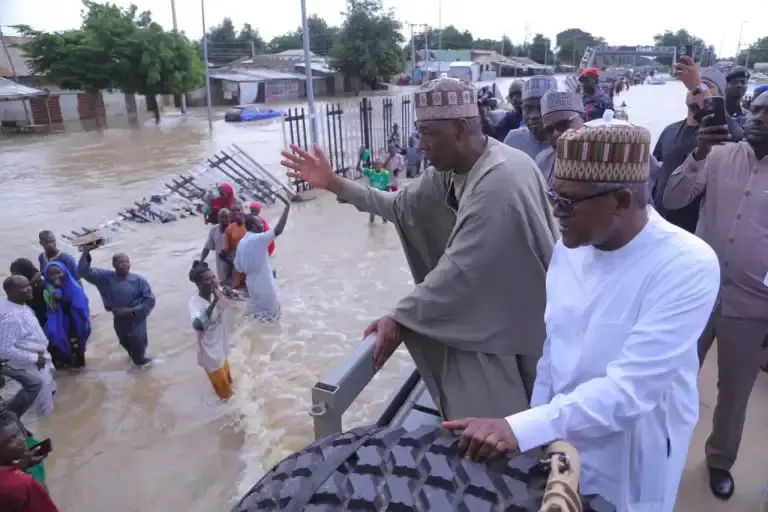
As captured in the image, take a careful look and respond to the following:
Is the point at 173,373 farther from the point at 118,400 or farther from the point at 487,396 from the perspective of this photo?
the point at 487,396

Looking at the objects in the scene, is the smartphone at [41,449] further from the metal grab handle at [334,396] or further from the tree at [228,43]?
the tree at [228,43]

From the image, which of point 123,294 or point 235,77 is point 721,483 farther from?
point 235,77

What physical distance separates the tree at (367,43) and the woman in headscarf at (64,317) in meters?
48.7

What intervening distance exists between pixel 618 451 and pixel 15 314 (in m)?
5.06

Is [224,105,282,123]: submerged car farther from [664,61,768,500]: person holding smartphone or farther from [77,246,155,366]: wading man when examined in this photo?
[664,61,768,500]: person holding smartphone

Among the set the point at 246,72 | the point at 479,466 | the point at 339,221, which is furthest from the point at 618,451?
the point at 246,72

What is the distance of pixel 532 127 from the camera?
4.34 m

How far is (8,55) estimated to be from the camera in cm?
3650

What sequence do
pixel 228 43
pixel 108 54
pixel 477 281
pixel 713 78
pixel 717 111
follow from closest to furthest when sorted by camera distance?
pixel 477 281 < pixel 717 111 < pixel 713 78 < pixel 108 54 < pixel 228 43

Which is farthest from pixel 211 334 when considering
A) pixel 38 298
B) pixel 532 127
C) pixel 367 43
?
pixel 367 43

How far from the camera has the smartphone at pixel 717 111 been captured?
240cm

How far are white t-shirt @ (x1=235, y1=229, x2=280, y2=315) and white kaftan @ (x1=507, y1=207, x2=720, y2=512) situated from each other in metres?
5.84

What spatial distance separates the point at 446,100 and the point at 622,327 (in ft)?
3.68

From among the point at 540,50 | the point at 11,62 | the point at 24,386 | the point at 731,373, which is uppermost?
the point at 540,50
